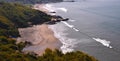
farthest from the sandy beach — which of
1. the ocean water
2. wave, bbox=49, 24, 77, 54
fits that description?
the ocean water

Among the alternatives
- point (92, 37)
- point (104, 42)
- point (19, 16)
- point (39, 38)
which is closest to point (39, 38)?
point (39, 38)

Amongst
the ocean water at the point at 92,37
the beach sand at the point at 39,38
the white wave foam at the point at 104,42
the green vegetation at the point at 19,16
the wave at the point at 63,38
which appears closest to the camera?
the ocean water at the point at 92,37

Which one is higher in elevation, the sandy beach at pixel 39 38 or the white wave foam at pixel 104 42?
the white wave foam at pixel 104 42

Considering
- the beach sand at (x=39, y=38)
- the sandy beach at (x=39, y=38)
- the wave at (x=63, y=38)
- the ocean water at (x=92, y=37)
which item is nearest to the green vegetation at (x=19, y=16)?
the sandy beach at (x=39, y=38)

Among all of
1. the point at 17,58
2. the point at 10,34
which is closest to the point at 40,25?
the point at 10,34

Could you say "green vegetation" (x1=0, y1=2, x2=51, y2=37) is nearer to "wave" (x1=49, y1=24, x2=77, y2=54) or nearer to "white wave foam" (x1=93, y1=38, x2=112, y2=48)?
"wave" (x1=49, y1=24, x2=77, y2=54)

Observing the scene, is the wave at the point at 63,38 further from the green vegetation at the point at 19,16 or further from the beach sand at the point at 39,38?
the green vegetation at the point at 19,16

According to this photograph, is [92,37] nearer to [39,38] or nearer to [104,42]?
[104,42]

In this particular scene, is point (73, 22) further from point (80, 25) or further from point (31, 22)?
point (31, 22)
